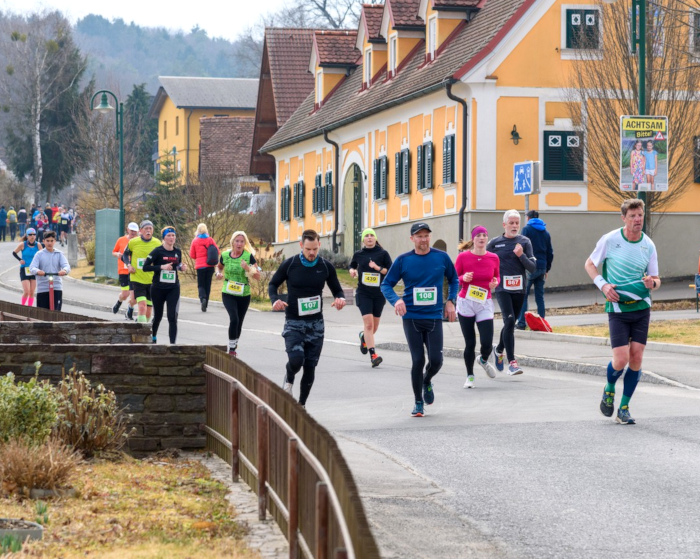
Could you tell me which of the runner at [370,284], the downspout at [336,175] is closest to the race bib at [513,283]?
the runner at [370,284]

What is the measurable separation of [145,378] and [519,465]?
290 cm

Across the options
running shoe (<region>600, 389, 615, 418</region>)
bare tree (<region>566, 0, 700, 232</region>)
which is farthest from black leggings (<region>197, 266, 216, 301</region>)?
running shoe (<region>600, 389, 615, 418</region>)

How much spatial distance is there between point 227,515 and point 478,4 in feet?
102

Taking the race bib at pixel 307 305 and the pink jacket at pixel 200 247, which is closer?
the race bib at pixel 307 305

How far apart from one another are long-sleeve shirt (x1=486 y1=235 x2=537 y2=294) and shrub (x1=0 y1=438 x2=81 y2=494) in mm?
8333

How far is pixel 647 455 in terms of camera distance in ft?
34.1

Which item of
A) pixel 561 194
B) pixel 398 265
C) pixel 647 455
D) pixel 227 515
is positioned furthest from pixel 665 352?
pixel 561 194

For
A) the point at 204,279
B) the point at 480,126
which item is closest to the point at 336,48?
the point at 480,126

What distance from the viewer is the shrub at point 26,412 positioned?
9.45 metres

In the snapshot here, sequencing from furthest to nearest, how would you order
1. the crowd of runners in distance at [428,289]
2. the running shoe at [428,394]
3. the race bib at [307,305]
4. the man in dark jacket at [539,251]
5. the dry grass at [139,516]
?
the man in dark jacket at [539,251] < the running shoe at [428,394] < the race bib at [307,305] < the crowd of runners in distance at [428,289] < the dry grass at [139,516]

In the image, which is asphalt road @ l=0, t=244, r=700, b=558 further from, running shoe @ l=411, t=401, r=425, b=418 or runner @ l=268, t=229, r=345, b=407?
runner @ l=268, t=229, r=345, b=407

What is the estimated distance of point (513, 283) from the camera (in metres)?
16.6

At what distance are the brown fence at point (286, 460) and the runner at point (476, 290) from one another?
5.18 metres

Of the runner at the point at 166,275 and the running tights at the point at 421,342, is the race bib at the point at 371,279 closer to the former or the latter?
the runner at the point at 166,275
